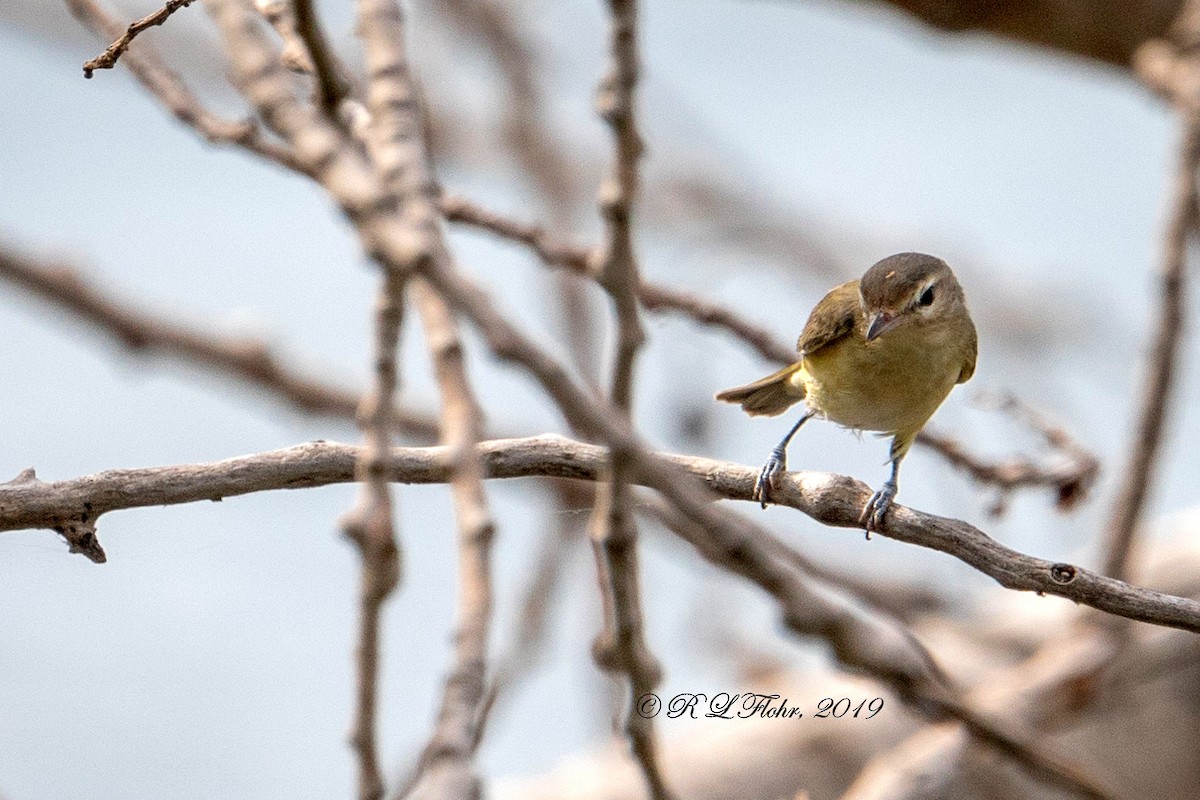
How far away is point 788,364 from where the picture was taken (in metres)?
4.56

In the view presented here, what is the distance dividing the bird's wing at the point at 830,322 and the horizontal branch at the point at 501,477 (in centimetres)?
168

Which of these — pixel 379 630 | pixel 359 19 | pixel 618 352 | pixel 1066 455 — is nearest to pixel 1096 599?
pixel 618 352

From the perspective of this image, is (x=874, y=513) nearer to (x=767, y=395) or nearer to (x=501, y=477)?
(x=501, y=477)

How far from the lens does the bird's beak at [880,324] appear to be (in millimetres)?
3990

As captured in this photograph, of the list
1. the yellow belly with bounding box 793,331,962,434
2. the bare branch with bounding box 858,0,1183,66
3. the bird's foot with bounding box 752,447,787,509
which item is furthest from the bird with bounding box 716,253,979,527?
the bare branch with bounding box 858,0,1183,66

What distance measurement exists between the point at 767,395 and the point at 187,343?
10.1 ft

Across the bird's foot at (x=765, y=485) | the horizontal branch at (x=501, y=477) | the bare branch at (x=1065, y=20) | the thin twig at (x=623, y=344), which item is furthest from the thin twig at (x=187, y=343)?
the thin twig at (x=623, y=344)

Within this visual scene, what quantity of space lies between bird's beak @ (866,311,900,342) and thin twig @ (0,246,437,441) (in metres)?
2.64

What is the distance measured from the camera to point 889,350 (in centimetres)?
412

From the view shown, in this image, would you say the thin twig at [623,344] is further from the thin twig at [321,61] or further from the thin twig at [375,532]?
the thin twig at [321,61]

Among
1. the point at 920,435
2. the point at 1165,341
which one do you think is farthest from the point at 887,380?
the point at 1165,341

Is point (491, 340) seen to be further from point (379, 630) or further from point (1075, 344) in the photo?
point (1075, 344)

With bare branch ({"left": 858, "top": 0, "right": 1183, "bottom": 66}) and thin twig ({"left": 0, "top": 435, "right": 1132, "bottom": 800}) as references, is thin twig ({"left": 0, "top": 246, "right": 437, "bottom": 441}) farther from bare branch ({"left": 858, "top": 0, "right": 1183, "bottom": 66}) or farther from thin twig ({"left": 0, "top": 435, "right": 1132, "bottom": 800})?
thin twig ({"left": 0, "top": 435, "right": 1132, "bottom": 800})

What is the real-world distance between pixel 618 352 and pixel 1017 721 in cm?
412
